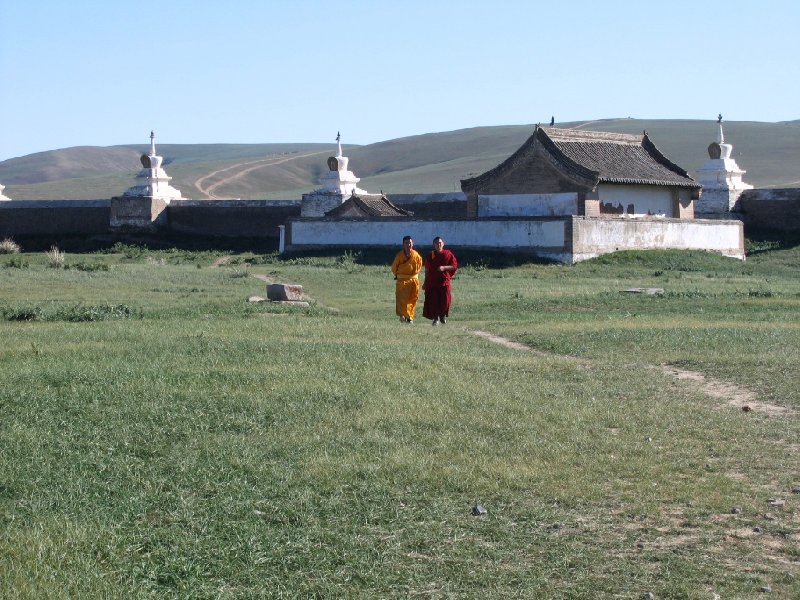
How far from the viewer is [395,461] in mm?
9078

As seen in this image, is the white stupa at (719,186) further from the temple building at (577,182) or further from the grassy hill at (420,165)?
the grassy hill at (420,165)

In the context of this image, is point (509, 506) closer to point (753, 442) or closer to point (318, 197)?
point (753, 442)

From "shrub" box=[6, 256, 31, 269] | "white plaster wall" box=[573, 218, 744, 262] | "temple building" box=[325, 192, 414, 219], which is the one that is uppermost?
"temple building" box=[325, 192, 414, 219]

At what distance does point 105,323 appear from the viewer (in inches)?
711

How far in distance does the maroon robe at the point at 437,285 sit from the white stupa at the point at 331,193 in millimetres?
27376

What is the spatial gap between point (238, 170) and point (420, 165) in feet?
63.3

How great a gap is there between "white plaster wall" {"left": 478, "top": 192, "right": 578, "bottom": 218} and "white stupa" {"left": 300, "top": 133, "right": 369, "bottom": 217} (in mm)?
7572

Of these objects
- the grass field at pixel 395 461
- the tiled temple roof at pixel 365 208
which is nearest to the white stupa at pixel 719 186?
the tiled temple roof at pixel 365 208

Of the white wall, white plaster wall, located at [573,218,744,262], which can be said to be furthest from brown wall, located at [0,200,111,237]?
white plaster wall, located at [573,218,744,262]

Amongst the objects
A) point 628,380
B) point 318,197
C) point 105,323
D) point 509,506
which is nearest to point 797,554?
point 509,506

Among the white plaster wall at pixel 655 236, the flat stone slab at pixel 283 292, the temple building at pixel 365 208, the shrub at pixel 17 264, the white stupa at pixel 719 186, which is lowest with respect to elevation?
the flat stone slab at pixel 283 292

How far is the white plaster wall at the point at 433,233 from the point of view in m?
36.2

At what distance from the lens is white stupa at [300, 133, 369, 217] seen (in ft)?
156

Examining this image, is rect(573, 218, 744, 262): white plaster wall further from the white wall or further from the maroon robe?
the maroon robe
